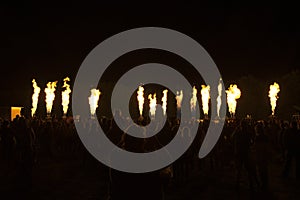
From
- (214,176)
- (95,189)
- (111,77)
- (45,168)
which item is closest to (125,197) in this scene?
(95,189)

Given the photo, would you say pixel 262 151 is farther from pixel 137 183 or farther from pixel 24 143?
pixel 137 183

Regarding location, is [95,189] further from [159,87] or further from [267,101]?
[159,87]

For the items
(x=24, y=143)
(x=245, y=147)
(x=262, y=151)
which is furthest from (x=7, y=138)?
(x=262, y=151)

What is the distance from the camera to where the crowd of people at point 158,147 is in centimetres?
496

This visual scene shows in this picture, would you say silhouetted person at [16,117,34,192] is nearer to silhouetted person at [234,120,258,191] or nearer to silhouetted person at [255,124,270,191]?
silhouetted person at [234,120,258,191]

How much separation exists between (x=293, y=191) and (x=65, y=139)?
11.5 metres

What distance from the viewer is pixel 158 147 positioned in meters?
5.51

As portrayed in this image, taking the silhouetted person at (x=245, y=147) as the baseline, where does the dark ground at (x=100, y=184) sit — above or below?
below

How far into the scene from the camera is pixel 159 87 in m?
66.4

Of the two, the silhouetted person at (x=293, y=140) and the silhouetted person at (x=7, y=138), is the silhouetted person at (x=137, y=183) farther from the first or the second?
the silhouetted person at (x=7, y=138)

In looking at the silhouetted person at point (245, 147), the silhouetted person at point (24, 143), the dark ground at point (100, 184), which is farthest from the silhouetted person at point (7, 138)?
the silhouetted person at point (245, 147)

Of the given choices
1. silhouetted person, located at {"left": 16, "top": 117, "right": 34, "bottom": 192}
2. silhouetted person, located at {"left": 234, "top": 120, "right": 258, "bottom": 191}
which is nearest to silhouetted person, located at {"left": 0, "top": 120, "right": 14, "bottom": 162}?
silhouetted person, located at {"left": 16, "top": 117, "right": 34, "bottom": 192}

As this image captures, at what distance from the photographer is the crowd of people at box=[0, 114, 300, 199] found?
4957 millimetres

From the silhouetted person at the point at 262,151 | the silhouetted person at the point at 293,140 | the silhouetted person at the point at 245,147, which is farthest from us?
the silhouetted person at the point at 293,140
